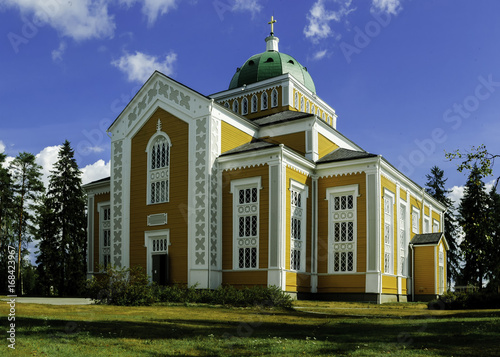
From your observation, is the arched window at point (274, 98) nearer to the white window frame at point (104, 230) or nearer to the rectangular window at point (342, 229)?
the rectangular window at point (342, 229)

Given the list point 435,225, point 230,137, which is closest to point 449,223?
point 435,225

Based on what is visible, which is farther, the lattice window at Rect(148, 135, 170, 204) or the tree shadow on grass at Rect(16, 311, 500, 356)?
the lattice window at Rect(148, 135, 170, 204)

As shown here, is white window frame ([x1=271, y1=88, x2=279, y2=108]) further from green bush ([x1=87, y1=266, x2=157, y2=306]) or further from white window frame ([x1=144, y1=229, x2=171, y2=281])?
green bush ([x1=87, y1=266, x2=157, y2=306])

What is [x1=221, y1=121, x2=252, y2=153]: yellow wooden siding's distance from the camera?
31.2 m

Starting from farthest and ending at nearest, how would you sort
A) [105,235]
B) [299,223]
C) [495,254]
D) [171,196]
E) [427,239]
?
[105,235]
[427,239]
[171,196]
[299,223]
[495,254]

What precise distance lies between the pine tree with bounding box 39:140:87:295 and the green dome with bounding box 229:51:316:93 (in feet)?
50.3

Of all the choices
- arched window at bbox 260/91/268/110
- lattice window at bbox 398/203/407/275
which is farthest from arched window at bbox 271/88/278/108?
lattice window at bbox 398/203/407/275

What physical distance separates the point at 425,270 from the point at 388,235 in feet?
16.4

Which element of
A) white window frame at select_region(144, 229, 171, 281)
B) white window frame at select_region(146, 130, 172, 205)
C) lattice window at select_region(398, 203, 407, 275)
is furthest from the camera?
lattice window at select_region(398, 203, 407, 275)

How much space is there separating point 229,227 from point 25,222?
78.4 ft

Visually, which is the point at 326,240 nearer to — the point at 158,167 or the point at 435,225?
the point at 158,167

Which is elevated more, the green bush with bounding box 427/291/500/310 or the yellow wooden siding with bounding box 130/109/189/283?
the yellow wooden siding with bounding box 130/109/189/283

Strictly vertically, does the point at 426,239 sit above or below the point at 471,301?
above

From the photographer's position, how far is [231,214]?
96.8 feet
